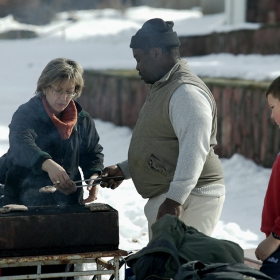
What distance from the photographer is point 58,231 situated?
10.4 feet

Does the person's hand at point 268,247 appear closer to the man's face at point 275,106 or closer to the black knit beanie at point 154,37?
the man's face at point 275,106

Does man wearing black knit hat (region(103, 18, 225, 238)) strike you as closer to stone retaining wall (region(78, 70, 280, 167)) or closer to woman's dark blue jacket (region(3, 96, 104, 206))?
woman's dark blue jacket (region(3, 96, 104, 206))

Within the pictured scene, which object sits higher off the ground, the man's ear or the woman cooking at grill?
the man's ear

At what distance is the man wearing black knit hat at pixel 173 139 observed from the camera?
3129mm

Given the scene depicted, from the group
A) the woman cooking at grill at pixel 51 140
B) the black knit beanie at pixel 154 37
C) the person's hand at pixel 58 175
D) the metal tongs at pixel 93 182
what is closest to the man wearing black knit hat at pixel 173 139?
the black knit beanie at pixel 154 37

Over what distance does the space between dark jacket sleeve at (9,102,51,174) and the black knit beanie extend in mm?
831

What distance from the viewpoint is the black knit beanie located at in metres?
→ 3.28

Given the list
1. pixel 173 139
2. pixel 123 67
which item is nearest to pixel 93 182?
pixel 173 139

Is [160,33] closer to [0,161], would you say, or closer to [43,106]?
[43,106]

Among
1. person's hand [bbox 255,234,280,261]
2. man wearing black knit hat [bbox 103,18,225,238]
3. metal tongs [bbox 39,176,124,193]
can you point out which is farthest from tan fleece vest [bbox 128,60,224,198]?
person's hand [bbox 255,234,280,261]

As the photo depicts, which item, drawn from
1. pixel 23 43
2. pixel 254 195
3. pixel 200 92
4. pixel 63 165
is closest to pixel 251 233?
pixel 254 195

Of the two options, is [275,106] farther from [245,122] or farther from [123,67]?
[123,67]

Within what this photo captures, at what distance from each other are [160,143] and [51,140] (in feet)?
2.78

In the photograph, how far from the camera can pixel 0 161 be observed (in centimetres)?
397
